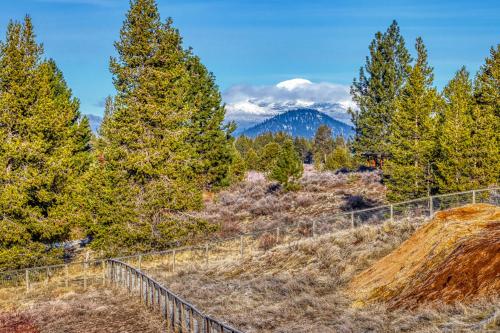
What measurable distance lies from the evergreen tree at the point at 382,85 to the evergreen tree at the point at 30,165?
32090mm

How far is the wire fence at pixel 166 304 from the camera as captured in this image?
10809 millimetres

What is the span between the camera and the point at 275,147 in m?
81.8

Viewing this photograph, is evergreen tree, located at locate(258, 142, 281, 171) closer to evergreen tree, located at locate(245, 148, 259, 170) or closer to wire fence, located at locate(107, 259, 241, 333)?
evergreen tree, located at locate(245, 148, 259, 170)

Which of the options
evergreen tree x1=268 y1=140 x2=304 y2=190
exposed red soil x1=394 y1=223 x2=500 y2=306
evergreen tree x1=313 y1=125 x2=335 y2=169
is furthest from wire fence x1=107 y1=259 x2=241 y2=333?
evergreen tree x1=313 y1=125 x2=335 y2=169

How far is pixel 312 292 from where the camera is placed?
15789 mm

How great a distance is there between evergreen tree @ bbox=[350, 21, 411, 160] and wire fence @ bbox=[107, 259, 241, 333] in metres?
33.3

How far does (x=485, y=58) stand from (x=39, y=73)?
34.2 metres

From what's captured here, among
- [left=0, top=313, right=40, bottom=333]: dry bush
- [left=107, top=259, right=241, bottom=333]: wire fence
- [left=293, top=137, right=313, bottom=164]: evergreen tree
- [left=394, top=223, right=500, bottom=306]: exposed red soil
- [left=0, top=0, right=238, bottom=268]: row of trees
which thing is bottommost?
[left=0, top=313, right=40, bottom=333]: dry bush

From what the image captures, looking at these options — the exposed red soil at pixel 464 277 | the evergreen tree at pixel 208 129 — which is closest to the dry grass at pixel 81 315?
the exposed red soil at pixel 464 277

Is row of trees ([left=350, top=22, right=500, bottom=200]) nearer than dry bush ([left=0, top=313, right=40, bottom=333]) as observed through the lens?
No

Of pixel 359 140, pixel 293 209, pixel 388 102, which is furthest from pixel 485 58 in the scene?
pixel 293 209

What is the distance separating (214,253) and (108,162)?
8431 mm

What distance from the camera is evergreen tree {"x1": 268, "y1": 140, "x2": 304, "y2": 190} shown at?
158 ft

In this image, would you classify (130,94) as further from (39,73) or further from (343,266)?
(343,266)
